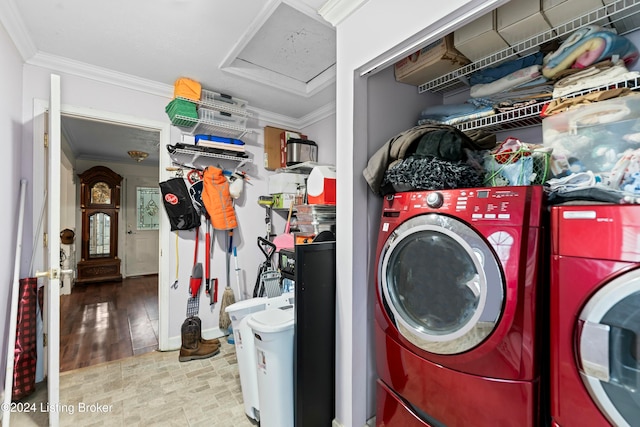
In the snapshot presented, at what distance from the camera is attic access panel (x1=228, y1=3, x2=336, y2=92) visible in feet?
5.89

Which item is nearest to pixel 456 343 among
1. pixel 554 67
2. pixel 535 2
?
pixel 554 67

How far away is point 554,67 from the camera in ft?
3.99

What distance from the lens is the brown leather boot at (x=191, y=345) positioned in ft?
8.09

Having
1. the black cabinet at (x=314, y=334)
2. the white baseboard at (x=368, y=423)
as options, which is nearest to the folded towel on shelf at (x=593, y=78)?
the black cabinet at (x=314, y=334)

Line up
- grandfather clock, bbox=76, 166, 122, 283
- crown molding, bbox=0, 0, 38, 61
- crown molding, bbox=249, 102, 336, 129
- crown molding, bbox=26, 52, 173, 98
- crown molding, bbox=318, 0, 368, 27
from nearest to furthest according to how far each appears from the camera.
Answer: crown molding, bbox=318, 0, 368, 27
crown molding, bbox=0, 0, 38, 61
crown molding, bbox=26, 52, 173, 98
crown molding, bbox=249, 102, 336, 129
grandfather clock, bbox=76, 166, 122, 283

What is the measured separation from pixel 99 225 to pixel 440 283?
6441 mm

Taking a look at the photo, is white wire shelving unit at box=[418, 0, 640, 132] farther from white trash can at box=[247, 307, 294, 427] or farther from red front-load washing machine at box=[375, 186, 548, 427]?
white trash can at box=[247, 307, 294, 427]

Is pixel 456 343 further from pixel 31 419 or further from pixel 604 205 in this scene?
pixel 31 419

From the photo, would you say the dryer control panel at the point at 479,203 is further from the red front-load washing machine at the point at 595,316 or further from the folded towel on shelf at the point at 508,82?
the folded towel on shelf at the point at 508,82

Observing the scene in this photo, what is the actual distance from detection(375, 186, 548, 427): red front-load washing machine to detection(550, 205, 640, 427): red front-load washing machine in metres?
0.06

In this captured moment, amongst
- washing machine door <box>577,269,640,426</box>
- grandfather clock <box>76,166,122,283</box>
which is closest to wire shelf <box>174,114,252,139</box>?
washing machine door <box>577,269,640,426</box>

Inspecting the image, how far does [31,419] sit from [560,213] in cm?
301

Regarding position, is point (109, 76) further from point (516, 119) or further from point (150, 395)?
point (516, 119)

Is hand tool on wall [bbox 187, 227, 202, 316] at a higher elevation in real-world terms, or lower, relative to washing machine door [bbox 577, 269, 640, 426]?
lower
